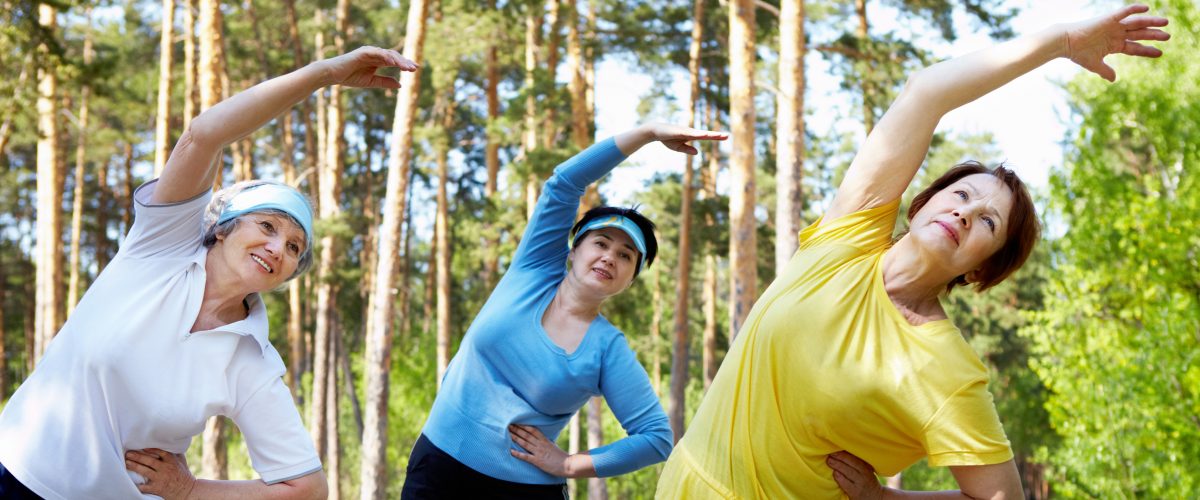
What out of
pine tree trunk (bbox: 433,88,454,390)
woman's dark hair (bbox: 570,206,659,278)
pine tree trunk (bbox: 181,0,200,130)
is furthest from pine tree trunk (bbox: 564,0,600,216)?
woman's dark hair (bbox: 570,206,659,278)

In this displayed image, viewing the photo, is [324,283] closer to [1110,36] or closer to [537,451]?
[537,451]

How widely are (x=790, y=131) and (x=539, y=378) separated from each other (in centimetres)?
769

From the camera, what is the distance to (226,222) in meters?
2.61

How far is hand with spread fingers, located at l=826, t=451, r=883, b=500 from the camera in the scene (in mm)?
2434

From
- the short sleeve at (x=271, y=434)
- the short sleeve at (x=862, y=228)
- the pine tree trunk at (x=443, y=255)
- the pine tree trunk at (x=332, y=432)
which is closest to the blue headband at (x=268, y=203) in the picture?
the short sleeve at (x=271, y=434)

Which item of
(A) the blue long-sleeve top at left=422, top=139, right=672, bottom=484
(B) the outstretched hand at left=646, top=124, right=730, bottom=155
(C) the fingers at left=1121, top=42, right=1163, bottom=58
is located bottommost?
(A) the blue long-sleeve top at left=422, top=139, right=672, bottom=484

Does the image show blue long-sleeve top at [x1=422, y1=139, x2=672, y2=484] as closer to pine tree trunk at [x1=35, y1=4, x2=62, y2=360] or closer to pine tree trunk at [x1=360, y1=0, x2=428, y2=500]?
pine tree trunk at [x1=360, y1=0, x2=428, y2=500]

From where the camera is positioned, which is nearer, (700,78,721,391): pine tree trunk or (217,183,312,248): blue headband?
(217,183,312,248): blue headband

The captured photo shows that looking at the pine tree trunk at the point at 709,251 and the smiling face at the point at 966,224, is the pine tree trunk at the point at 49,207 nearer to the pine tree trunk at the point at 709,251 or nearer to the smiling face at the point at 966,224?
the pine tree trunk at the point at 709,251

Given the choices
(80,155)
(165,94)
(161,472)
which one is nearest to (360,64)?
(161,472)

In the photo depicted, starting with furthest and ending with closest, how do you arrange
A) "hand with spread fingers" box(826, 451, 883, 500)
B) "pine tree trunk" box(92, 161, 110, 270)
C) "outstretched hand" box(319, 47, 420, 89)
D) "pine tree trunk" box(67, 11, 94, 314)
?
"pine tree trunk" box(92, 161, 110, 270) < "pine tree trunk" box(67, 11, 94, 314) < "outstretched hand" box(319, 47, 420, 89) < "hand with spread fingers" box(826, 451, 883, 500)

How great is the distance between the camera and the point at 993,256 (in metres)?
2.44

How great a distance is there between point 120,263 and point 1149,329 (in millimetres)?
14018

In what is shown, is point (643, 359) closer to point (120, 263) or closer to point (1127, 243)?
point (1127, 243)
